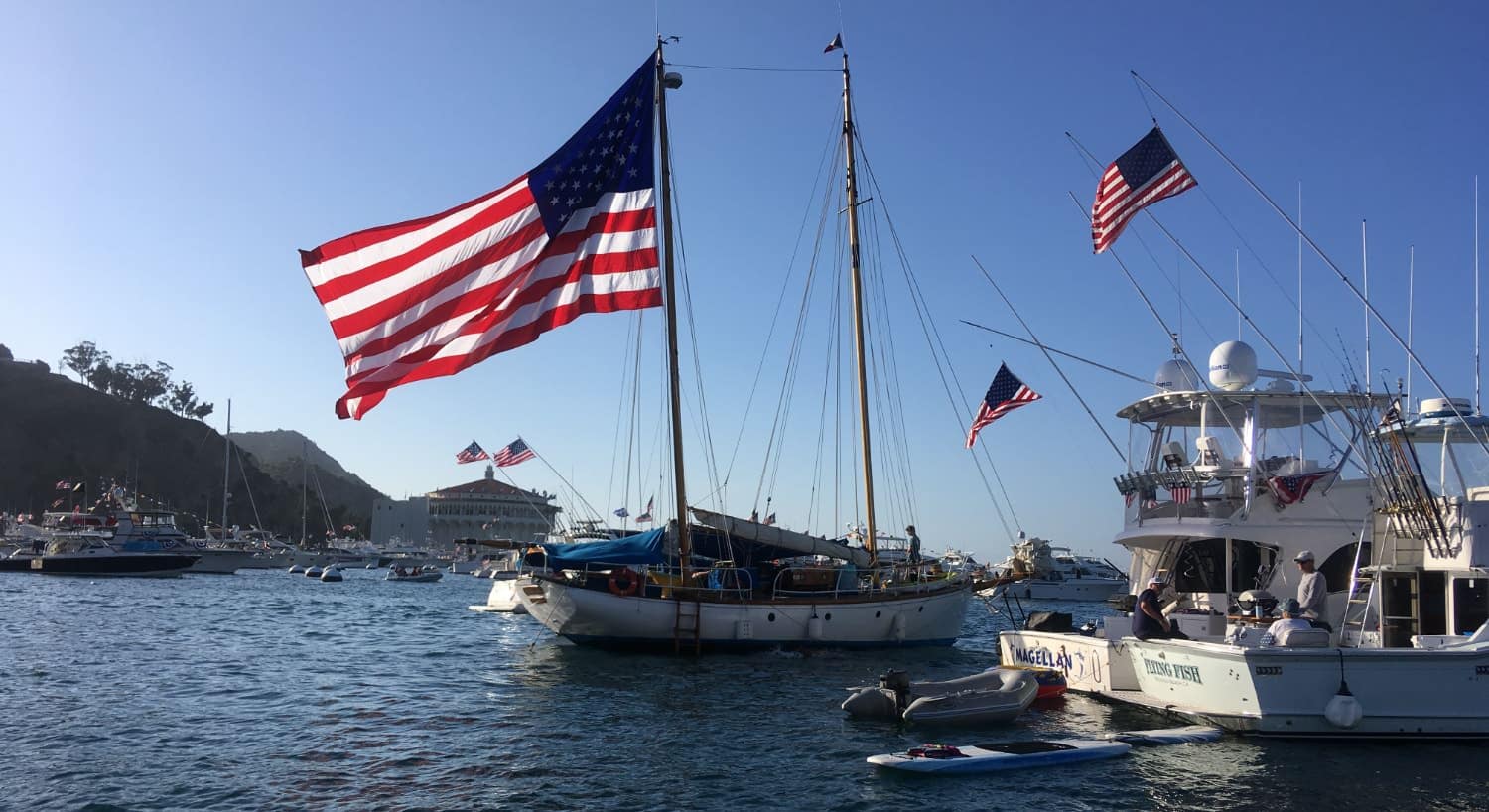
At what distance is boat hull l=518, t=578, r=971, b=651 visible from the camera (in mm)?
28172

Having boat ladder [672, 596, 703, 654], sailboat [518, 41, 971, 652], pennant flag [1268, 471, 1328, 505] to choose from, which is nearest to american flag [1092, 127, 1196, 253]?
pennant flag [1268, 471, 1328, 505]

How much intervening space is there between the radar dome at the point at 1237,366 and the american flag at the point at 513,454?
36.6 meters

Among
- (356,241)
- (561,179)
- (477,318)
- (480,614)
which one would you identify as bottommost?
(480,614)

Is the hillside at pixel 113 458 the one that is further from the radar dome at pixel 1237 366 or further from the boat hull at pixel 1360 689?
the boat hull at pixel 1360 689

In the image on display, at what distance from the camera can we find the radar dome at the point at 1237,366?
2166 centimetres

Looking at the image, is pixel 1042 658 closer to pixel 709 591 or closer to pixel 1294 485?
pixel 1294 485

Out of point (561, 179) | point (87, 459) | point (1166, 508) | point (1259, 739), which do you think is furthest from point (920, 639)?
point (87, 459)

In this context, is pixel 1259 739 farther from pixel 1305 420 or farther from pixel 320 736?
pixel 320 736

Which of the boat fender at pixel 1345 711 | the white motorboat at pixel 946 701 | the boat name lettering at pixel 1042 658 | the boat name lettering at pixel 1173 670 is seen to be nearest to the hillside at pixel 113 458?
the boat name lettering at pixel 1042 658

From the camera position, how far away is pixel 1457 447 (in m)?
19.0

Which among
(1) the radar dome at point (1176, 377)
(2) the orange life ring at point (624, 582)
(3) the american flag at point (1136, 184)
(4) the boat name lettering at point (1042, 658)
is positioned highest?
(3) the american flag at point (1136, 184)

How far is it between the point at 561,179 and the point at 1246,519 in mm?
14921

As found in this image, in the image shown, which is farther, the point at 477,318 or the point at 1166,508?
the point at 1166,508

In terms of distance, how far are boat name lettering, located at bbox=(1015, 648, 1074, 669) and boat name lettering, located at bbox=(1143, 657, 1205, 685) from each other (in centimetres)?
326
